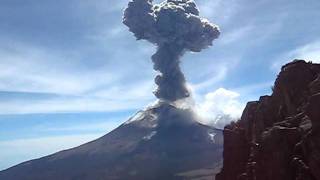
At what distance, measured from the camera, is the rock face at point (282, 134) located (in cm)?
3441

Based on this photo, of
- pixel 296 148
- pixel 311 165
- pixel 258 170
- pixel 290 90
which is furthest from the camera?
pixel 290 90

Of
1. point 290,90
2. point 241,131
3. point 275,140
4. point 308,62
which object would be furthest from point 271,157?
point 241,131

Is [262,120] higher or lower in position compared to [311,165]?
higher

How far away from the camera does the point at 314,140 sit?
1324 inches

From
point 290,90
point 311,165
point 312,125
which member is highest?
point 290,90

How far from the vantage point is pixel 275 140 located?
37.2m

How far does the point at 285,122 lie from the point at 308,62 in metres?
7.36

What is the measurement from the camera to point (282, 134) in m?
37.0

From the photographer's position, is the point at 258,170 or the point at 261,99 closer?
the point at 258,170

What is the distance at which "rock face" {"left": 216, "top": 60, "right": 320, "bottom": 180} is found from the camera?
34.4 m

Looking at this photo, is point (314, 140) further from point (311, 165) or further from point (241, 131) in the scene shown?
point (241, 131)

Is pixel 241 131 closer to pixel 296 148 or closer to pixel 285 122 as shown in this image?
pixel 285 122

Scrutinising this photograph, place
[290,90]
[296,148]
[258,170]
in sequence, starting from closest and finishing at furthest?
[296,148] < [258,170] < [290,90]

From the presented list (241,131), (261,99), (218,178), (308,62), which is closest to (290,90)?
(308,62)
